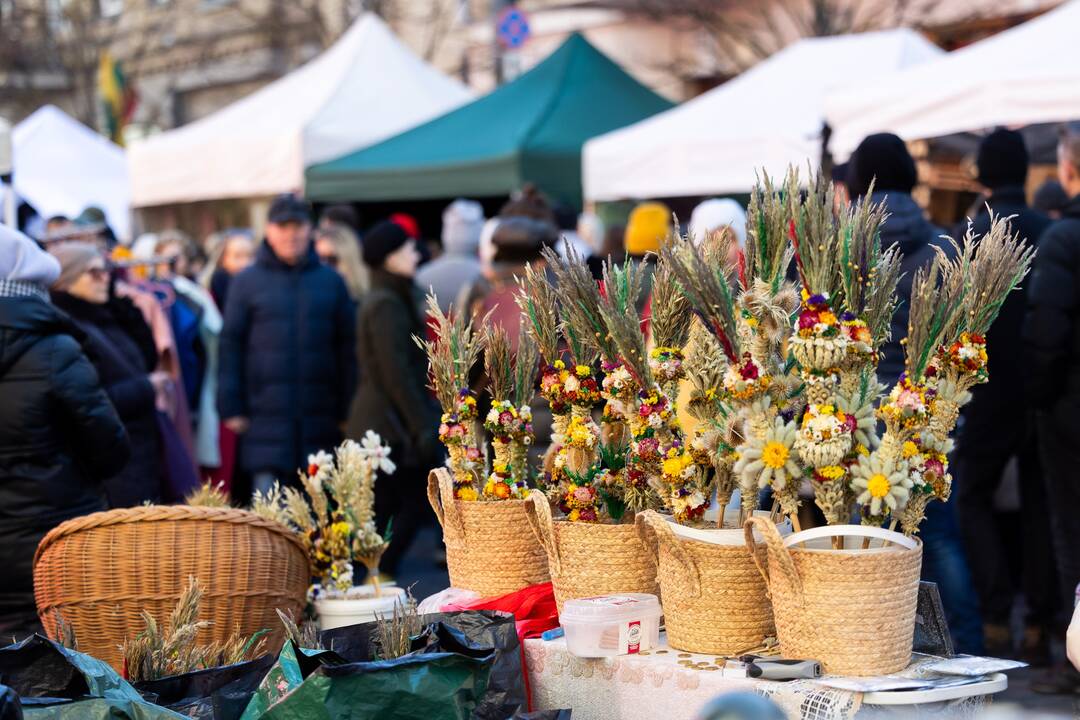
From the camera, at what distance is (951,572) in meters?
4.73

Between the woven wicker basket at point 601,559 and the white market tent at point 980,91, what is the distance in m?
3.10

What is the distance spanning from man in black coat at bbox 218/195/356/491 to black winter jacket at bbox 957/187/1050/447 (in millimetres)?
2709

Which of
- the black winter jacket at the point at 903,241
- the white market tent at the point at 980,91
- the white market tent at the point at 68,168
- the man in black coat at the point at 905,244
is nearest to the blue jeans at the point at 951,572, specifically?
the man in black coat at the point at 905,244

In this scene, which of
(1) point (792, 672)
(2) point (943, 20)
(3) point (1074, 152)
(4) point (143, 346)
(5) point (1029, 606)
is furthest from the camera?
(2) point (943, 20)

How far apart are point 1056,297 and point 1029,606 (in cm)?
142

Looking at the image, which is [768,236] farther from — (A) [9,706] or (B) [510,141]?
(B) [510,141]

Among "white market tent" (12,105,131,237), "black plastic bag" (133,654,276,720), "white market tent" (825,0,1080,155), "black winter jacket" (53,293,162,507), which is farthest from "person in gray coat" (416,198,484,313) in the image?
"white market tent" (12,105,131,237)

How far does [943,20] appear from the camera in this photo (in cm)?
1474

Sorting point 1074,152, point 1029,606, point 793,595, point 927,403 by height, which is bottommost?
point 1029,606

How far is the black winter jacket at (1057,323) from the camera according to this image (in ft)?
15.9

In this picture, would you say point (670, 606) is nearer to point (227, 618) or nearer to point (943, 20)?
point (227, 618)

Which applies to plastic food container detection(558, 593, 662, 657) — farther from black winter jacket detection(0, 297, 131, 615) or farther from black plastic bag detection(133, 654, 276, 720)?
black winter jacket detection(0, 297, 131, 615)

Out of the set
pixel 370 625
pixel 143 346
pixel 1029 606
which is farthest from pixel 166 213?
pixel 370 625

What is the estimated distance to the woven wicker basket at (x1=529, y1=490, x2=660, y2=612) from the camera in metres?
2.87
